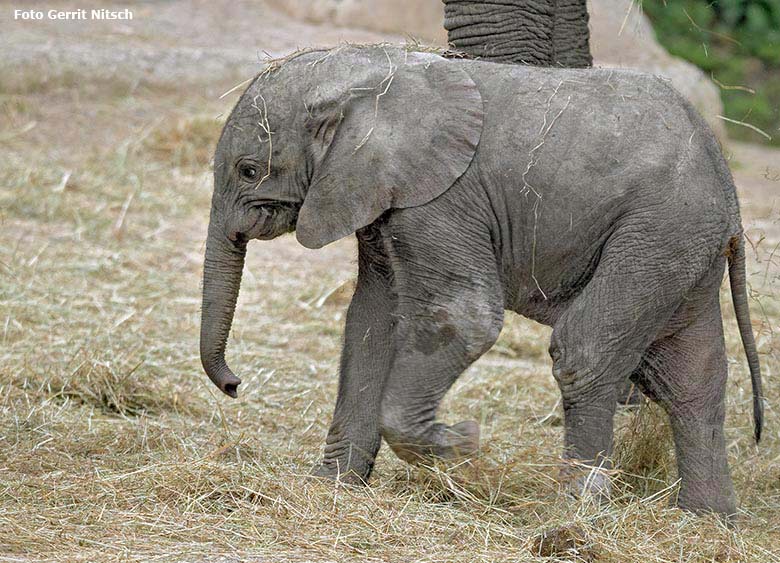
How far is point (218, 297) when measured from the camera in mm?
5004

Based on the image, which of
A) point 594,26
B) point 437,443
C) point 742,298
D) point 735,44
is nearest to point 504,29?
point 742,298

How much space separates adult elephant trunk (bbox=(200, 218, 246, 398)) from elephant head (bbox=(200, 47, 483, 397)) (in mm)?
92

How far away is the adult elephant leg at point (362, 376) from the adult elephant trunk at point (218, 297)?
0.46m

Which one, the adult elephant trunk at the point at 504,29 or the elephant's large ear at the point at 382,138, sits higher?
the adult elephant trunk at the point at 504,29

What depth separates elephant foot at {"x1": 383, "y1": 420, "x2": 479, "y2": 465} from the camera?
468cm

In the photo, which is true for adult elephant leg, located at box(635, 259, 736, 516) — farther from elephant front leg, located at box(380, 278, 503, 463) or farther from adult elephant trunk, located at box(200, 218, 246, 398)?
adult elephant trunk, located at box(200, 218, 246, 398)

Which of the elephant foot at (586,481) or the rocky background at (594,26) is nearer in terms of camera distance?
the elephant foot at (586,481)

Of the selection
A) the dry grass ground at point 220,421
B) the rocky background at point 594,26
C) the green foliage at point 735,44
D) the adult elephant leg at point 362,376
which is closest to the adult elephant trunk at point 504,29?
the adult elephant leg at point 362,376

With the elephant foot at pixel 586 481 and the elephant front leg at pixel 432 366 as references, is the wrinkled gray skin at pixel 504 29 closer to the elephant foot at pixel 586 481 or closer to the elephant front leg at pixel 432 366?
the elephant foot at pixel 586 481

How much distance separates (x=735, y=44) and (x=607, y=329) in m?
12.6

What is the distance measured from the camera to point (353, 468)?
16.9ft

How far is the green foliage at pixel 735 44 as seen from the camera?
15938 millimetres

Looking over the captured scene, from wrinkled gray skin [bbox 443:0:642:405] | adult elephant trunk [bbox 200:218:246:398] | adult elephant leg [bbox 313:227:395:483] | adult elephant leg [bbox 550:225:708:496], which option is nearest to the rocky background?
wrinkled gray skin [bbox 443:0:642:405]

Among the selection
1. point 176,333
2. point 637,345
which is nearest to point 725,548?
point 637,345
